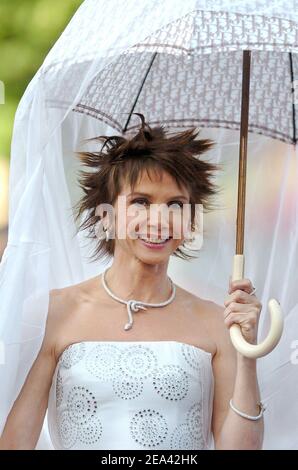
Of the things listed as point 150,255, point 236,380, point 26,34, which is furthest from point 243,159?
point 26,34

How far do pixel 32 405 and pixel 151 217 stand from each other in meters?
0.59

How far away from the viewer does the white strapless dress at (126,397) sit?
2.96 metres

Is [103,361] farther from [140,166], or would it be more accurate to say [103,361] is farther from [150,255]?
[140,166]

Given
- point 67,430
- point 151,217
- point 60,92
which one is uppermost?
point 60,92

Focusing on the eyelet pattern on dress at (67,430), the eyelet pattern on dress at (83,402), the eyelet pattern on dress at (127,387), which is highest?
the eyelet pattern on dress at (127,387)

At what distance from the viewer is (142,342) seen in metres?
3.04

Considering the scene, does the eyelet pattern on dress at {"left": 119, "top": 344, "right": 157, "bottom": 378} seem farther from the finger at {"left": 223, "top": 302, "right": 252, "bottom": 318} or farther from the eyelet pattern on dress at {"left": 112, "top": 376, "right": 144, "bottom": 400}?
the finger at {"left": 223, "top": 302, "right": 252, "bottom": 318}

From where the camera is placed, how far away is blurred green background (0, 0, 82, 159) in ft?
15.0

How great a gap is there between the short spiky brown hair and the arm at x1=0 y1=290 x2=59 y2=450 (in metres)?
0.37

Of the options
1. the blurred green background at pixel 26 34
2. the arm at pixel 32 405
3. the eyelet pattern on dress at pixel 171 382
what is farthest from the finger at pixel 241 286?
the blurred green background at pixel 26 34

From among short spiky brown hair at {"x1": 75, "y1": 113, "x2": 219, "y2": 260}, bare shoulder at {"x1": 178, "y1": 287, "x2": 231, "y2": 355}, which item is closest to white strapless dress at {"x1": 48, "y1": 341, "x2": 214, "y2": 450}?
bare shoulder at {"x1": 178, "y1": 287, "x2": 231, "y2": 355}

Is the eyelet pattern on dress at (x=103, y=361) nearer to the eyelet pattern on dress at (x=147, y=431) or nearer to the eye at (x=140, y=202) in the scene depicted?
the eyelet pattern on dress at (x=147, y=431)

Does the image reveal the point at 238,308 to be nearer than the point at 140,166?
Yes

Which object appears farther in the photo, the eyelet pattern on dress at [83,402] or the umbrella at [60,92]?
the eyelet pattern on dress at [83,402]
